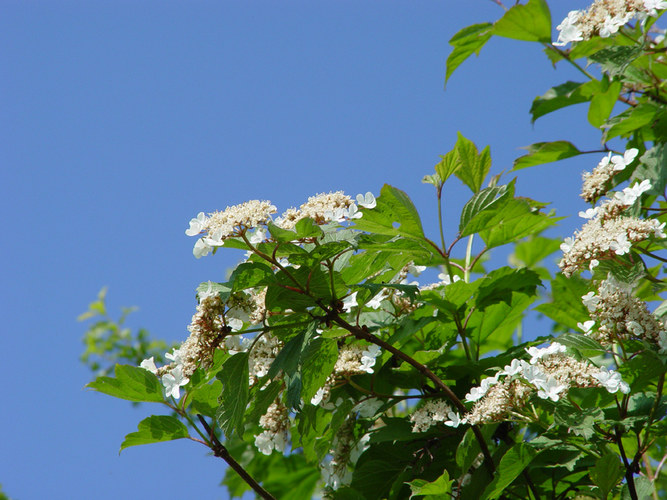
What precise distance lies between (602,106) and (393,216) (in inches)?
34.8

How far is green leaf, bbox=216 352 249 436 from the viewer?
4.95 feet

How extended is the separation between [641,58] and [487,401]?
1.26 m

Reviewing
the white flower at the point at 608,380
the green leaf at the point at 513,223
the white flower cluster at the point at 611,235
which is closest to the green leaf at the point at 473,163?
the green leaf at the point at 513,223

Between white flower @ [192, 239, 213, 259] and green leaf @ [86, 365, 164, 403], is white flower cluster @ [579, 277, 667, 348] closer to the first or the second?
white flower @ [192, 239, 213, 259]

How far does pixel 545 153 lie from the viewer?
2229 millimetres

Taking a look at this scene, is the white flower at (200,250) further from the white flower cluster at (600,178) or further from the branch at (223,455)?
the white flower cluster at (600,178)

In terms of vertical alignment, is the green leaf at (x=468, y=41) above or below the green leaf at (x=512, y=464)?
above

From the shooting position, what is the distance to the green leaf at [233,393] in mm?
1509

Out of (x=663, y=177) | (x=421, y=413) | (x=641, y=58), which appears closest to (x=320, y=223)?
(x=421, y=413)

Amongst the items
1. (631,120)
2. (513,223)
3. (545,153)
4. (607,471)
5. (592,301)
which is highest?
(545,153)

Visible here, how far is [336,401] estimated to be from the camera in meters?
1.87

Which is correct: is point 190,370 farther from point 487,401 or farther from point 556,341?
point 556,341

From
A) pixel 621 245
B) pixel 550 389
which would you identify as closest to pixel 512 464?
pixel 550 389

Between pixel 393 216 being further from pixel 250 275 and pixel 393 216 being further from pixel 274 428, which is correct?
pixel 274 428
